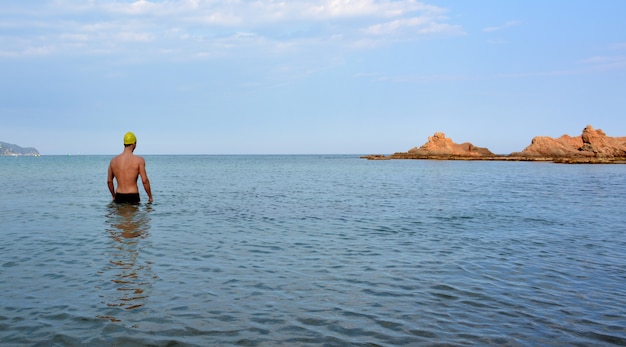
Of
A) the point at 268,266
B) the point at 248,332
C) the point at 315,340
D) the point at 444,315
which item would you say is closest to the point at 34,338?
the point at 248,332

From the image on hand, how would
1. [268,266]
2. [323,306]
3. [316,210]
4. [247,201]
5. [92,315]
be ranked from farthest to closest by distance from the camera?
[247,201]
[316,210]
[268,266]
[323,306]
[92,315]

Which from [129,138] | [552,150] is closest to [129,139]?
[129,138]

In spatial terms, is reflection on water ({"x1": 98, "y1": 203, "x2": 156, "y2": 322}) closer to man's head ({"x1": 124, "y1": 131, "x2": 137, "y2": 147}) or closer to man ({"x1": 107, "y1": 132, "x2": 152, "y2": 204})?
man ({"x1": 107, "y1": 132, "x2": 152, "y2": 204})

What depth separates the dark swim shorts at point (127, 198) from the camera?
59.0ft

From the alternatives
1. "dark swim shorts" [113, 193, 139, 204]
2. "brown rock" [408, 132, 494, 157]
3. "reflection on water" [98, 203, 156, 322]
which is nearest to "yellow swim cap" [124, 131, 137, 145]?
"dark swim shorts" [113, 193, 139, 204]

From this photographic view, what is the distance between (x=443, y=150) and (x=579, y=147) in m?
38.6

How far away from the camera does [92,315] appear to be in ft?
21.0

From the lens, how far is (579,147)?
13962 cm

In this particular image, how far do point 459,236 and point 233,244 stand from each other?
642 cm

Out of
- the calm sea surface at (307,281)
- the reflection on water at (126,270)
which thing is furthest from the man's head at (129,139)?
the reflection on water at (126,270)

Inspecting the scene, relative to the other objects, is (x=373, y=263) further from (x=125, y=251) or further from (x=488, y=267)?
(x=125, y=251)

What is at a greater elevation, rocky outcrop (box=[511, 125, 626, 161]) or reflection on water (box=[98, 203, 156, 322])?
rocky outcrop (box=[511, 125, 626, 161])

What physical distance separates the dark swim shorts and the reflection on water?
2178mm

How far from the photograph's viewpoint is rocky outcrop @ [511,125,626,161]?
389 feet
